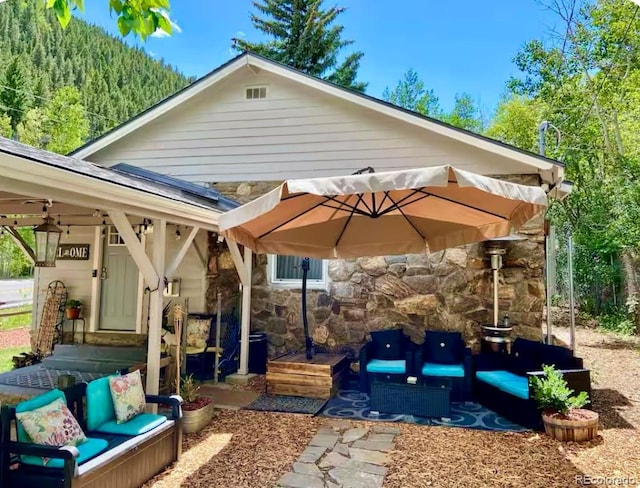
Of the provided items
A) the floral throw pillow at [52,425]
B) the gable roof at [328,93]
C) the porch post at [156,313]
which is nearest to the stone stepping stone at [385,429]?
the porch post at [156,313]

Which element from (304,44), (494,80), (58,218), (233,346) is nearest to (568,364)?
(233,346)

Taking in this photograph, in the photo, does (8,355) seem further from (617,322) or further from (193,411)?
(617,322)

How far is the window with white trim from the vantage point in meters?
7.37

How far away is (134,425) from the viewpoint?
3.55 m

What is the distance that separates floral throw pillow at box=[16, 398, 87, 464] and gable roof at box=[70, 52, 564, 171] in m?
5.85

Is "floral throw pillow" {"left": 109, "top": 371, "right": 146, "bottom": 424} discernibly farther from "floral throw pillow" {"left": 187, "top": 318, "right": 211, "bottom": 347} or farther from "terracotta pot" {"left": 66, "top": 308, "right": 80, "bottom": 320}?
"terracotta pot" {"left": 66, "top": 308, "right": 80, "bottom": 320}

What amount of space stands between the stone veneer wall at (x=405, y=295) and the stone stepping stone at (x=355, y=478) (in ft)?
10.9

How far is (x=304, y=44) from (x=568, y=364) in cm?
1793

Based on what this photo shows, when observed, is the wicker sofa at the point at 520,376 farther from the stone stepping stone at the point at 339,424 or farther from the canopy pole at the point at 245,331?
the canopy pole at the point at 245,331

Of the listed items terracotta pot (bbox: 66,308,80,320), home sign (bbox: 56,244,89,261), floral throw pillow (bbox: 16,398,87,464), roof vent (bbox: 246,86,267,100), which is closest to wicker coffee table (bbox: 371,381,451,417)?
floral throw pillow (bbox: 16,398,87,464)

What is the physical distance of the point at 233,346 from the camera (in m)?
7.05

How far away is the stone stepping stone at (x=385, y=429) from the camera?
461 cm

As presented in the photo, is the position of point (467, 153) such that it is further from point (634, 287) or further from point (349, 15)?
point (349, 15)

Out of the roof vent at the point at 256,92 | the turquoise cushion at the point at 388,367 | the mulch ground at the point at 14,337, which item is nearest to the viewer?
the turquoise cushion at the point at 388,367
